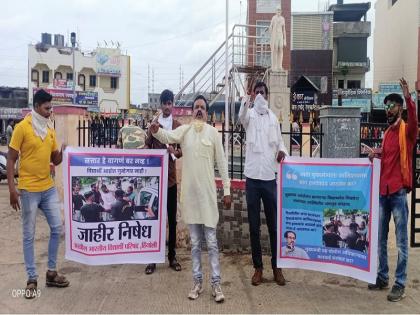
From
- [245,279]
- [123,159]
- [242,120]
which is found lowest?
[245,279]

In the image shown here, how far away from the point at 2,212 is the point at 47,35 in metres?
54.8

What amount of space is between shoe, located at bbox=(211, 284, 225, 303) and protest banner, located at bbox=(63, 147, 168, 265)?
0.79 m

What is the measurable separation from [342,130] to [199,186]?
2289 mm

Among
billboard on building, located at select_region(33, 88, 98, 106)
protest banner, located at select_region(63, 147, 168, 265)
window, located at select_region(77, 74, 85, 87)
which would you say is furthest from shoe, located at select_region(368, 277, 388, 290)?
window, located at select_region(77, 74, 85, 87)

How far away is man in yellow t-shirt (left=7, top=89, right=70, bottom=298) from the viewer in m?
4.39

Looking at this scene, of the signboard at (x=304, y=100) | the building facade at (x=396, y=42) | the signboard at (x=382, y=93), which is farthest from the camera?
the signboard at (x=304, y=100)

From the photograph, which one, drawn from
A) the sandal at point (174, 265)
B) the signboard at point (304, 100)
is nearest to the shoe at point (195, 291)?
the sandal at point (174, 265)

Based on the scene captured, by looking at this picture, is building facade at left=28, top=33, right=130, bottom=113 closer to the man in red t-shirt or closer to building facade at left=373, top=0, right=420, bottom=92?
building facade at left=373, top=0, right=420, bottom=92

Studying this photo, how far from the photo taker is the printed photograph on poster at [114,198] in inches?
188

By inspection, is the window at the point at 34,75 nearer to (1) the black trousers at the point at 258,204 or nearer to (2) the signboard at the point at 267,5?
(2) the signboard at the point at 267,5

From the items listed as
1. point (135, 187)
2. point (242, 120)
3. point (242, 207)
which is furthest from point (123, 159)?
point (242, 207)

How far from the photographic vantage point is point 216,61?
13.1 meters

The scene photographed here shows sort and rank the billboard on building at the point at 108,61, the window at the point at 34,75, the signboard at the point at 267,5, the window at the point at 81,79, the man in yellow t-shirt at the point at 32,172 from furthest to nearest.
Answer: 1. the billboard on building at the point at 108,61
2. the window at the point at 81,79
3. the window at the point at 34,75
4. the signboard at the point at 267,5
5. the man in yellow t-shirt at the point at 32,172

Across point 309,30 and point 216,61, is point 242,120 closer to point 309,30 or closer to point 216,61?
point 216,61
